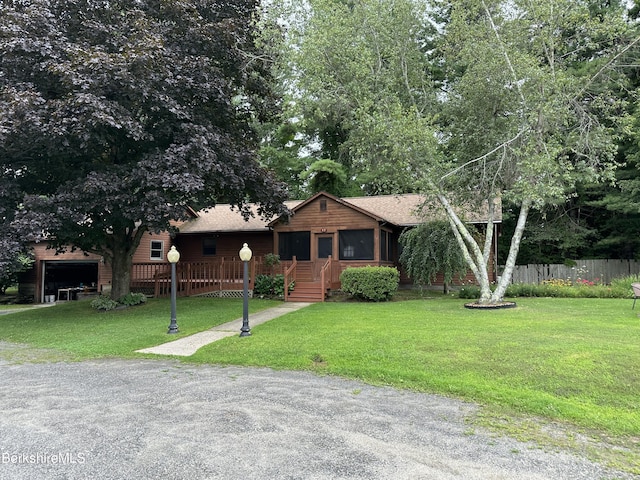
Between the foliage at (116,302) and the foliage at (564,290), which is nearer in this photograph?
the foliage at (116,302)

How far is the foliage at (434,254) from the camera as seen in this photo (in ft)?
49.4

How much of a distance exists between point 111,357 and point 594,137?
13.2 metres

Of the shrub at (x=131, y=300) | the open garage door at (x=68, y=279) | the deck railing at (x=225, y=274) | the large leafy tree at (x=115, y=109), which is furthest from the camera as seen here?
the open garage door at (x=68, y=279)

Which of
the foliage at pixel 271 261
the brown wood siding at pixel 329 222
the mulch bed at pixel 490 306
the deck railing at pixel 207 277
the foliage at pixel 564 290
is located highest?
the brown wood siding at pixel 329 222

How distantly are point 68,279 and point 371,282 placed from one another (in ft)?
57.7

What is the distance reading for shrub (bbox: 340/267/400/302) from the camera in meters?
14.1

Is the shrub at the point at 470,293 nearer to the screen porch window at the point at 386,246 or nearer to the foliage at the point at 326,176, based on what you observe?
the screen porch window at the point at 386,246

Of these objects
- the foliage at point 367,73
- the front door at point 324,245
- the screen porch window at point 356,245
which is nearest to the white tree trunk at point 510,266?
the foliage at point 367,73

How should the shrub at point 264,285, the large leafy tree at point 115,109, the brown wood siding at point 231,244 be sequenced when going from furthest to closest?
the brown wood siding at point 231,244 → the shrub at point 264,285 → the large leafy tree at point 115,109

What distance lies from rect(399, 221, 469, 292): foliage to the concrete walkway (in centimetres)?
573

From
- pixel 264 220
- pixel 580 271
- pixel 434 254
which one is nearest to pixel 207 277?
pixel 264 220

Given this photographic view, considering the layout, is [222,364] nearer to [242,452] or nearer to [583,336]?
[242,452]

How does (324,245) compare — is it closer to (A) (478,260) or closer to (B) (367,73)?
(A) (478,260)

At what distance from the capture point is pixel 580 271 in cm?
1941
